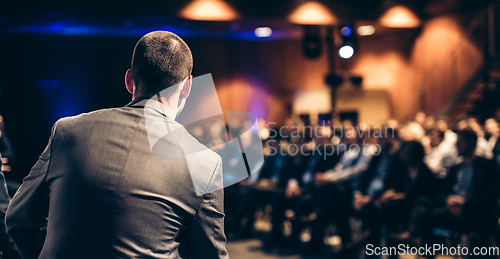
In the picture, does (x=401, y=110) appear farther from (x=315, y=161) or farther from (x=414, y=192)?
(x=414, y=192)

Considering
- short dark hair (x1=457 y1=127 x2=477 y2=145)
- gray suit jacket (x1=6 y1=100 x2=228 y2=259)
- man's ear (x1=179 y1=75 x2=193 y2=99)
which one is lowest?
short dark hair (x1=457 y1=127 x2=477 y2=145)

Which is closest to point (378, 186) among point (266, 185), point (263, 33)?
point (266, 185)

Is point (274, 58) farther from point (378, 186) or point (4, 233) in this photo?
point (4, 233)

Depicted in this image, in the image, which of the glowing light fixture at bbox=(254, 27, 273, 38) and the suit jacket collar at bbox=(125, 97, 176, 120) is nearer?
the suit jacket collar at bbox=(125, 97, 176, 120)

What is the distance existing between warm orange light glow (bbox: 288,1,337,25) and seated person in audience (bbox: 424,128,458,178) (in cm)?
314

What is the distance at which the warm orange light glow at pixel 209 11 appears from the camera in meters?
6.63

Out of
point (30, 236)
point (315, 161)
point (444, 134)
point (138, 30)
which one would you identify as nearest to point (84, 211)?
point (30, 236)

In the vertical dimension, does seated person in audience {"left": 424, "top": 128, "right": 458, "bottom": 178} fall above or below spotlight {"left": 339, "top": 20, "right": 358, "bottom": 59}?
Answer: below

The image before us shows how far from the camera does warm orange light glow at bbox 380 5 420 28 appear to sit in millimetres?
7977

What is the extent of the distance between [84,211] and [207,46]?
10014 mm

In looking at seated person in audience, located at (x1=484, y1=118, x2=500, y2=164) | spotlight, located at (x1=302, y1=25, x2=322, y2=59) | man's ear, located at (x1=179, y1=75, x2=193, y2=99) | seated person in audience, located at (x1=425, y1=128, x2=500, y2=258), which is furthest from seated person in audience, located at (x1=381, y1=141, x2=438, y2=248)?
spotlight, located at (x1=302, y1=25, x2=322, y2=59)

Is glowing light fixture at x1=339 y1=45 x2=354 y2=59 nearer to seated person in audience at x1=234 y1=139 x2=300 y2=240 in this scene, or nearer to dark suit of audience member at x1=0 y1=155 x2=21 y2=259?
seated person in audience at x1=234 y1=139 x2=300 y2=240

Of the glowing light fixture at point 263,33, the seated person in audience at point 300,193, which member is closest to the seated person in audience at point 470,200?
the seated person in audience at point 300,193

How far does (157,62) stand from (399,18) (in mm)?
8364
